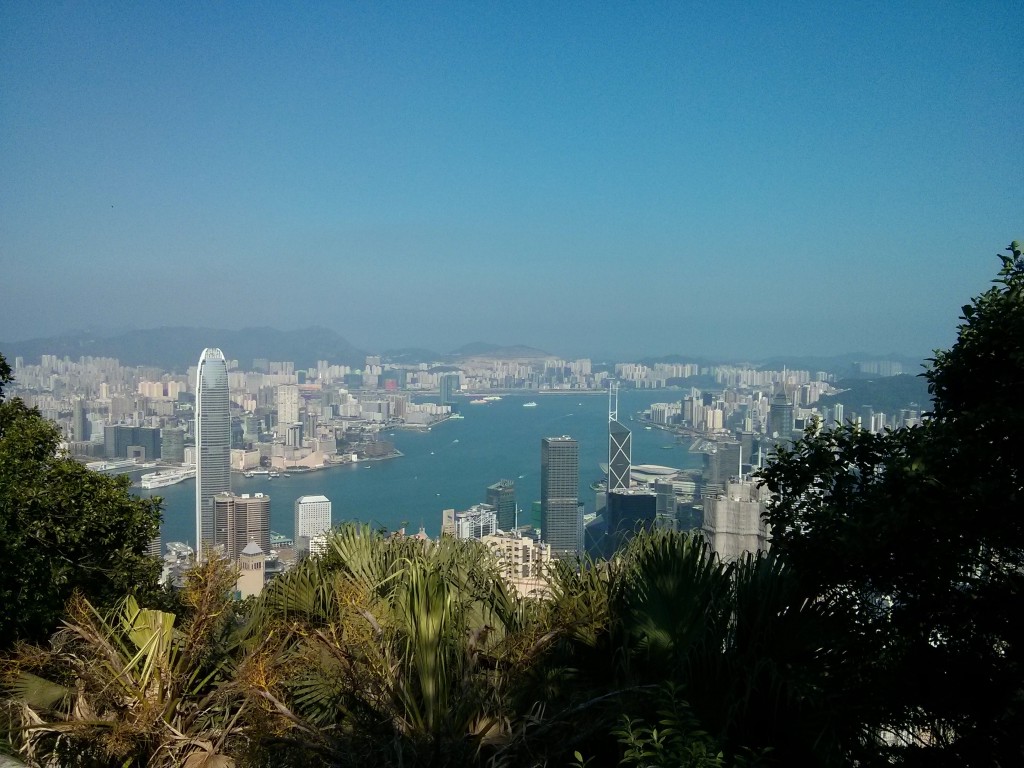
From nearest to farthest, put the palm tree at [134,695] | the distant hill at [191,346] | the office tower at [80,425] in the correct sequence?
1. the palm tree at [134,695]
2. the office tower at [80,425]
3. the distant hill at [191,346]

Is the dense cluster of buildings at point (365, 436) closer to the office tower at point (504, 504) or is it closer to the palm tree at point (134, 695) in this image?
the office tower at point (504, 504)

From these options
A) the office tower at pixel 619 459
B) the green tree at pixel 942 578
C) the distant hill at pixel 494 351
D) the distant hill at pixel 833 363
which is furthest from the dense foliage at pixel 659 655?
the distant hill at pixel 494 351

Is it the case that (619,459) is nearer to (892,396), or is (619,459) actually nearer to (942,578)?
(892,396)

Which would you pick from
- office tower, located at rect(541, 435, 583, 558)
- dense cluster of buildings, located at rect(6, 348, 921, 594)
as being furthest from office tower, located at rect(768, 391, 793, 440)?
office tower, located at rect(541, 435, 583, 558)

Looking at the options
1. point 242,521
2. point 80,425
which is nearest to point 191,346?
point 80,425

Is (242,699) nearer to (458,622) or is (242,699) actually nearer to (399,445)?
(458,622)

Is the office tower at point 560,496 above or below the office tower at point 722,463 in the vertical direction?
below
